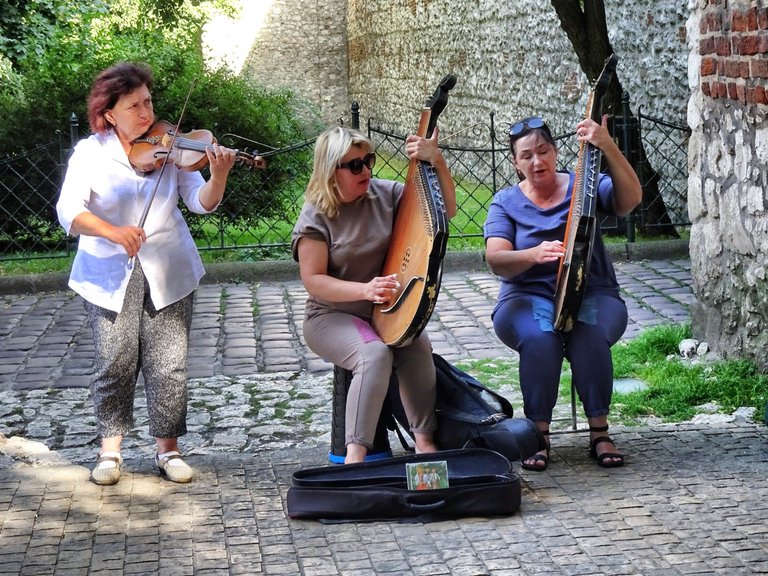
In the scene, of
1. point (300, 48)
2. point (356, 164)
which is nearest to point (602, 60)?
point (356, 164)

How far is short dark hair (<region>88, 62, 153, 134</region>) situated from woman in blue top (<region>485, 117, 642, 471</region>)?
1505 mm

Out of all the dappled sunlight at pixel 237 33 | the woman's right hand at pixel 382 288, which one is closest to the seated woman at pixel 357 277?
the woman's right hand at pixel 382 288

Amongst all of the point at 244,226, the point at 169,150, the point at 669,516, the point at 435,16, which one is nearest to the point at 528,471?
the point at 669,516

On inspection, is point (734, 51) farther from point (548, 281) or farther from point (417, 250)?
point (417, 250)

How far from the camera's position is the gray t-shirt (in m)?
4.60

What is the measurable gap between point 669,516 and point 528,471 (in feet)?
2.24

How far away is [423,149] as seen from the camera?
4.41 metres

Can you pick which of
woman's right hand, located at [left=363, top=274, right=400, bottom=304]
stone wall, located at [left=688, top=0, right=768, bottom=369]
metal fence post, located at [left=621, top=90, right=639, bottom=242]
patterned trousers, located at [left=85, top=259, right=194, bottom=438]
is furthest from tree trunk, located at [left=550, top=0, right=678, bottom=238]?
patterned trousers, located at [left=85, top=259, right=194, bottom=438]

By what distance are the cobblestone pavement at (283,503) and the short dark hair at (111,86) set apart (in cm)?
142

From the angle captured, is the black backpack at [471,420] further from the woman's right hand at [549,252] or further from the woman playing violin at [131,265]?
the woman playing violin at [131,265]

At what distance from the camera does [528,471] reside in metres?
4.67

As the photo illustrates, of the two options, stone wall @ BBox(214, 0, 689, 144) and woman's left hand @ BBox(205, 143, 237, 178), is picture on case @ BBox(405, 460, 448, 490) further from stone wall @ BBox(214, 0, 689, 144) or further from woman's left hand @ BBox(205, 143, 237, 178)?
stone wall @ BBox(214, 0, 689, 144)

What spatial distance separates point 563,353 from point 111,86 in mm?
2048

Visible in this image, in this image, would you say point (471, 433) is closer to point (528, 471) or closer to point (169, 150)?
point (528, 471)
